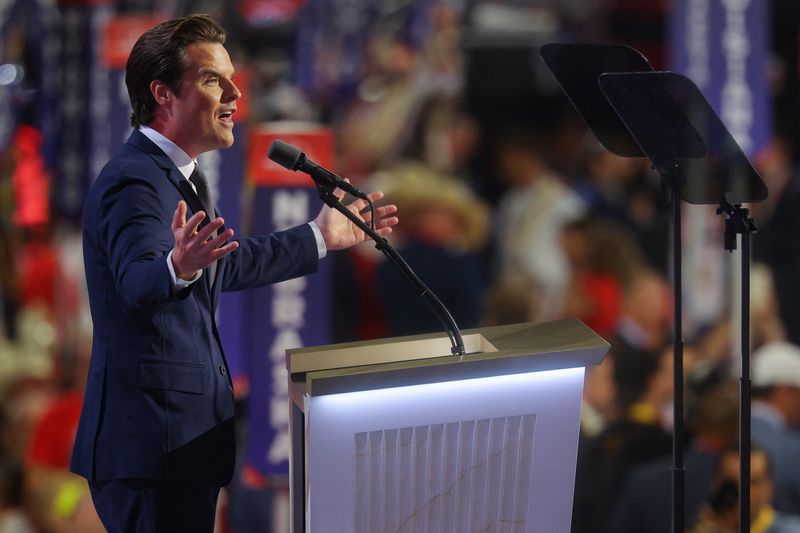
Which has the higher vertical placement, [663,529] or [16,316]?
[16,316]

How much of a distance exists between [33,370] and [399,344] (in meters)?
2.80

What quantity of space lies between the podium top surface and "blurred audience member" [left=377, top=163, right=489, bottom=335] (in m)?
2.38

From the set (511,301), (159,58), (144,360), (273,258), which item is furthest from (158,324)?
(511,301)

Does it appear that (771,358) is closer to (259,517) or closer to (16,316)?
(259,517)

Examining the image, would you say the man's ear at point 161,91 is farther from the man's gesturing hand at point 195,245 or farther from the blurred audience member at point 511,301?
the blurred audience member at point 511,301

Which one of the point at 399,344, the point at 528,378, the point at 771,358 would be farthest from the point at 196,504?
the point at 771,358

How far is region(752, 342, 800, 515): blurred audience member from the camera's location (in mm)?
4738

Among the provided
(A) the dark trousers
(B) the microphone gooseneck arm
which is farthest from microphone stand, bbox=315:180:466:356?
(A) the dark trousers

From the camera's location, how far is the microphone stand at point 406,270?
203cm

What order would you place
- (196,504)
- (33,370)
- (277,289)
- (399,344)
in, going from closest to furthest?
(196,504)
(399,344)
(277,289)
(33,370)

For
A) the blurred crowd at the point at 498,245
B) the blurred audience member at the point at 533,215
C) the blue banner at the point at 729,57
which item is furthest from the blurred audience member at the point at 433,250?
the blue banner at the point at 729,57

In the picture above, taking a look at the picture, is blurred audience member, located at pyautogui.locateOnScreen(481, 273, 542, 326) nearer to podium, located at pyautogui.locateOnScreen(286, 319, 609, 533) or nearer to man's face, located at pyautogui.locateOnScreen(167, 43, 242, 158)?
podium, located at pyautogui.locateOnScreen(286, 319, 609, 533)

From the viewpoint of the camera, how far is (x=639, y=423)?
4.76 meters

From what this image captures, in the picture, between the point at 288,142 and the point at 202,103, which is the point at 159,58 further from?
the point at 288,142
